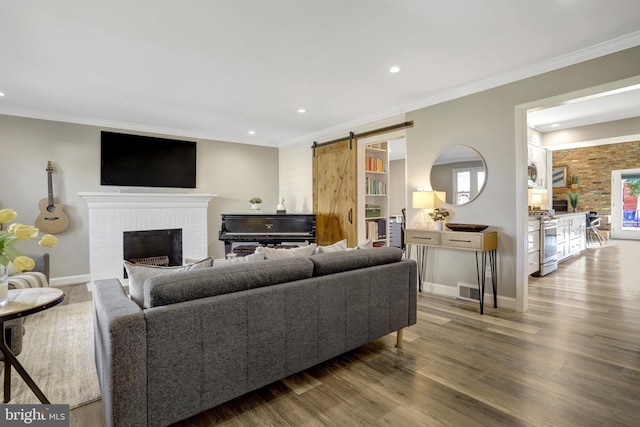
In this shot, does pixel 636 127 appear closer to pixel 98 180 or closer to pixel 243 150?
pixel 243 150

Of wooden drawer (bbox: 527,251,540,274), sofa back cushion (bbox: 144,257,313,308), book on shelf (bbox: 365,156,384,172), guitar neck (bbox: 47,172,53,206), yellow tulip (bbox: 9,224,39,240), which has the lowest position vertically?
wooden drawer (bbox: 527,251,540,274)

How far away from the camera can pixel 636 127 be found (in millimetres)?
5129

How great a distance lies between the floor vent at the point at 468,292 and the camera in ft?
12.3

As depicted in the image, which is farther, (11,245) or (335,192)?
(335,192)

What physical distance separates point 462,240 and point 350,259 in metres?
1.80

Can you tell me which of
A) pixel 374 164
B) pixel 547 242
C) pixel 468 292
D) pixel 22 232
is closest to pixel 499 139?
pixel 468 292

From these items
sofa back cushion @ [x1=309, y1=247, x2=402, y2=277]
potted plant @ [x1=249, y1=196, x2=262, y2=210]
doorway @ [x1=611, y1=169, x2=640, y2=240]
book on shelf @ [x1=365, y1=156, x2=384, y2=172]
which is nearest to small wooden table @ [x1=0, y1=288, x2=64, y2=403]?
sofa back cushion @ [x1=309, y1=247, x2=402, y2=277]

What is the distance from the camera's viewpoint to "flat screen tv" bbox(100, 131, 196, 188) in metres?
5.05

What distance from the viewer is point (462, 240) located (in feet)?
11.6

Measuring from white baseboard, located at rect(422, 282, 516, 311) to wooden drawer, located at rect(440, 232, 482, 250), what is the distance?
65 centimetres

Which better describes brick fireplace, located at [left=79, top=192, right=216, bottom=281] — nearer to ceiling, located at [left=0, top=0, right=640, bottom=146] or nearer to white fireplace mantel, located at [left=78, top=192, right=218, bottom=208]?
white fireplace mantel, located at [left=78, top=192, right=218, bottom=208]

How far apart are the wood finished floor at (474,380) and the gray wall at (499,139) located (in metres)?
0.71

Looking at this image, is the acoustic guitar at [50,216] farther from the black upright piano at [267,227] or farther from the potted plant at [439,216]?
the potted plant at [439,216]

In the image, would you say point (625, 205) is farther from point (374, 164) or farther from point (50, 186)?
point (50, 186)
